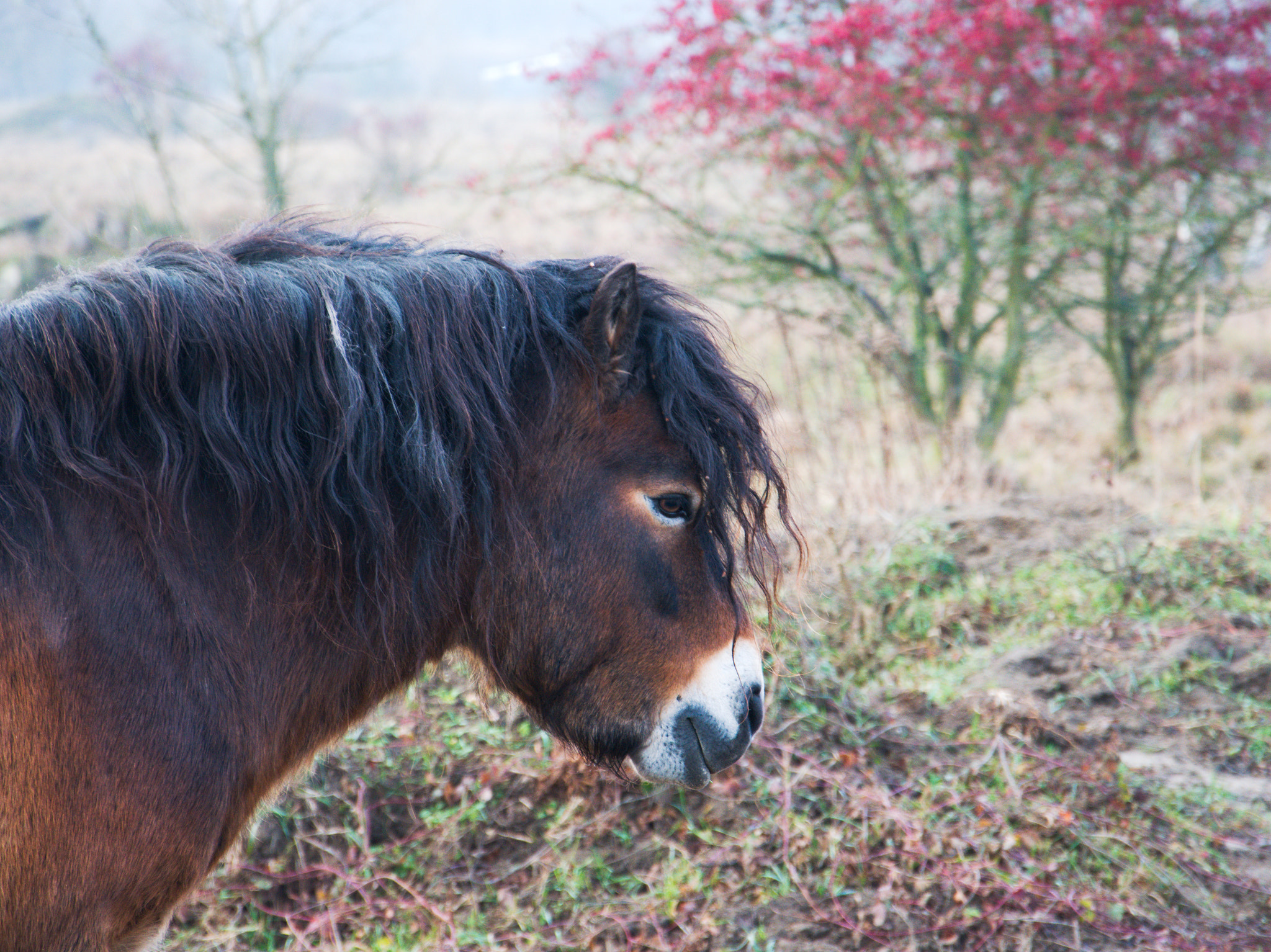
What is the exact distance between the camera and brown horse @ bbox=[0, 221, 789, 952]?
4.67 feet

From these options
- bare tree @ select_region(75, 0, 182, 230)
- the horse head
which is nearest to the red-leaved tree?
the horse head

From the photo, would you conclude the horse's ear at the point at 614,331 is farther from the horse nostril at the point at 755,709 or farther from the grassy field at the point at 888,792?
the horse nostril at the point at 755,709

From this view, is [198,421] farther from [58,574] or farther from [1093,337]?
[1093,337]

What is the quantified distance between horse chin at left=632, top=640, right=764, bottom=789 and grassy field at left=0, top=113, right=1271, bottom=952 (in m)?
0.54

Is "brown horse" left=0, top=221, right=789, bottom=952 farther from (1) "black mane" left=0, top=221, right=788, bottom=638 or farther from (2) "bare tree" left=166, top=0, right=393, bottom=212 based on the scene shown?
(2) "bare tree" left=166, top=0, right=393, bottom=212

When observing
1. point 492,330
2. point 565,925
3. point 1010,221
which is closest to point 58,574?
→ point 492,330

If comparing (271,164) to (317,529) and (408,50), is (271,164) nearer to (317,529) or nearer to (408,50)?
(317,529)

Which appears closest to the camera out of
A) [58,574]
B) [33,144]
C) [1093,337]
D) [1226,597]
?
[58,574]

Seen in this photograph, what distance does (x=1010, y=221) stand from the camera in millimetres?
6480

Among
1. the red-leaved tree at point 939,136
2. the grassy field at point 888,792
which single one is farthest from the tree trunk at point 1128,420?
the grassy field at point 888,792

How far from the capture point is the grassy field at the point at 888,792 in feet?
8.42

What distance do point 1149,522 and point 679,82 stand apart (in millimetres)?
4345

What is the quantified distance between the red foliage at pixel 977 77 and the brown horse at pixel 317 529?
4761mm

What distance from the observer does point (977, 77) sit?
5.72 m
